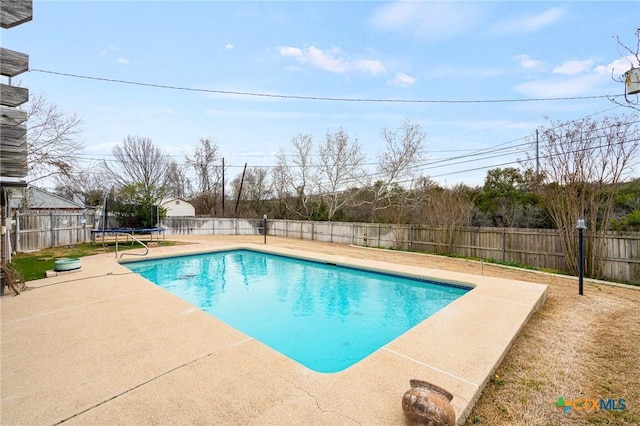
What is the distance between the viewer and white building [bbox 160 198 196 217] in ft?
84.1

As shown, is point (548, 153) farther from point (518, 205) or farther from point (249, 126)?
point (249, 126)

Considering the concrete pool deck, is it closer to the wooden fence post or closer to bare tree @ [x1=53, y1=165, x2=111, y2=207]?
the wooden fence post

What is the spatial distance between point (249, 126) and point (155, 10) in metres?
9.42

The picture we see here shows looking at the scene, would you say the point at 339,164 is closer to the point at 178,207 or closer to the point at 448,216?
the point at 448,216

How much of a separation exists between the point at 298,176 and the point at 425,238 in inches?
457

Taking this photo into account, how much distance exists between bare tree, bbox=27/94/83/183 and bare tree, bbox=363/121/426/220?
15.4 meters

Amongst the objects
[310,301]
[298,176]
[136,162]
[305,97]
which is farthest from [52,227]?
[136,162]

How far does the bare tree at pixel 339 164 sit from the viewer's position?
19906 millimetres

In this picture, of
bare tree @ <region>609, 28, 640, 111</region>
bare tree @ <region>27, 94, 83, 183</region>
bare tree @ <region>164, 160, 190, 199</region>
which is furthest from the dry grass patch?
bare tree @ <region>164, 160, 190, 199</region>

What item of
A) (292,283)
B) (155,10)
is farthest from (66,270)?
(155,10)

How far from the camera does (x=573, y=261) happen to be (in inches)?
302

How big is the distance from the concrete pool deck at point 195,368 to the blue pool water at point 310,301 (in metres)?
1.18

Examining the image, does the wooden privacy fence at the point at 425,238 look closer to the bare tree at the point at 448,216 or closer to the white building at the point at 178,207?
the bare tree at the point at 448,216

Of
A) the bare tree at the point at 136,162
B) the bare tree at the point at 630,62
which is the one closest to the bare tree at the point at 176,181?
the bare tree at the point at 136,162
